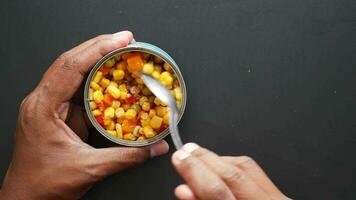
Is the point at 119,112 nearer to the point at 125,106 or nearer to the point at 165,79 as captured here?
the point at 125,106

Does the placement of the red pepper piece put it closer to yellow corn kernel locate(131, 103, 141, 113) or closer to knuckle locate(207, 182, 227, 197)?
yellow corn kernel locate(131, 103, 141, 113)

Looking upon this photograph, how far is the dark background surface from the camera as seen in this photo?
4.32 feet

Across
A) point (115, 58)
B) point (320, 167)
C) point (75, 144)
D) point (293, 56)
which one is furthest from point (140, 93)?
point (320, 167)

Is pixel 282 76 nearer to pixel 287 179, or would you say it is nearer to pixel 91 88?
pixel 287 179

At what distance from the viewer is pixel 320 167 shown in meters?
1.34

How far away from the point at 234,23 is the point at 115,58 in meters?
0.42

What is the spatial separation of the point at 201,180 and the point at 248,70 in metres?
0.57

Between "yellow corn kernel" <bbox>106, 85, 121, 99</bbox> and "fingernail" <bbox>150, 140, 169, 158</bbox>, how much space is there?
18 centimetres

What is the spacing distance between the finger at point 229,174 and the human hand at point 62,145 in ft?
0.85

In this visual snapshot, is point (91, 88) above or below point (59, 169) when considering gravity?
above

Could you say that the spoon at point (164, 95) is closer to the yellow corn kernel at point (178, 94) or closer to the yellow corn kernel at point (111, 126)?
the yellow corn kernel at point (178, 94)

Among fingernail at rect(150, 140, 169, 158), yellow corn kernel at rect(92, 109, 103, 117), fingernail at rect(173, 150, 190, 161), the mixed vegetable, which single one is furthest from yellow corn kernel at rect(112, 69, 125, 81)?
fingernail at rect(173, 150, 190, 161)

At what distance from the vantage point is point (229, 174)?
0.91 metres

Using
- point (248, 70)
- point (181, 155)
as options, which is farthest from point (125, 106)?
point (248, 70)
